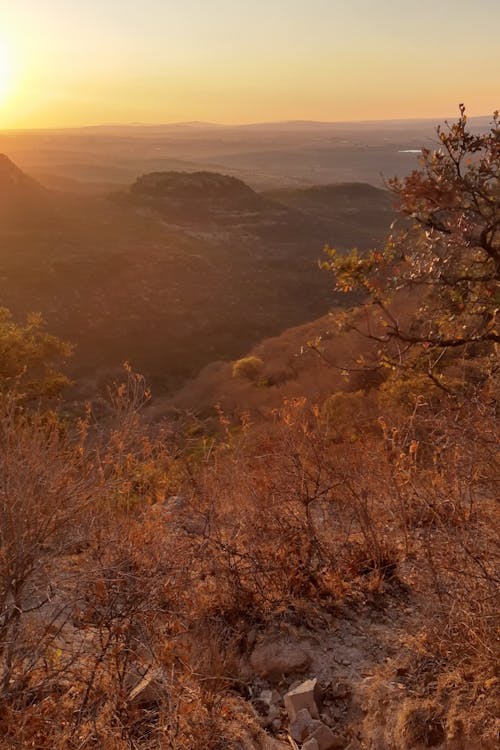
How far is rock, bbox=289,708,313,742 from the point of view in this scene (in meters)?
2.60

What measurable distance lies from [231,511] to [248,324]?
90.5ft

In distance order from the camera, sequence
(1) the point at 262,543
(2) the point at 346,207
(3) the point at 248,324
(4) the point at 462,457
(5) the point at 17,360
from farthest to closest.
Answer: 1. (2) the point at 346,207
2. (3) the point at 248,324
3. (5) the point at 17,360
4. (1) the point at 262,543
5. (4) the point at 462,457

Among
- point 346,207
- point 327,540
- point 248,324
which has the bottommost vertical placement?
point 248,324

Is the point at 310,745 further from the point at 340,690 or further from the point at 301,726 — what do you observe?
the point at 340,690

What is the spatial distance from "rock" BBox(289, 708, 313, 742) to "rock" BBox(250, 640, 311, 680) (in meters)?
0.40

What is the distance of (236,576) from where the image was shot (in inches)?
139

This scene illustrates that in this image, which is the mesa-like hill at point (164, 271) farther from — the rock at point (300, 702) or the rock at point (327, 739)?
the rock at point (327, 739)

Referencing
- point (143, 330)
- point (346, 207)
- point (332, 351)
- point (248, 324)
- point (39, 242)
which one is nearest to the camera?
point (332, 351)

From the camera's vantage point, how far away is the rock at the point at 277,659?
3.08 metres

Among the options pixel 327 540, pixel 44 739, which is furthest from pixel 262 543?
pixel 44 739

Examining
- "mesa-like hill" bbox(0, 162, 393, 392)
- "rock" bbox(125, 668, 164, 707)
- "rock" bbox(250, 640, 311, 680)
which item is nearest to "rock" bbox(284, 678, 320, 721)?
"rock" bbox(250, 640, 311, 680)

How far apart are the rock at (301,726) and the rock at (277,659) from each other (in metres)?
0.40

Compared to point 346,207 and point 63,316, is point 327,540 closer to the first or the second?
point 63,316

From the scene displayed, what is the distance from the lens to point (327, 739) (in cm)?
253
